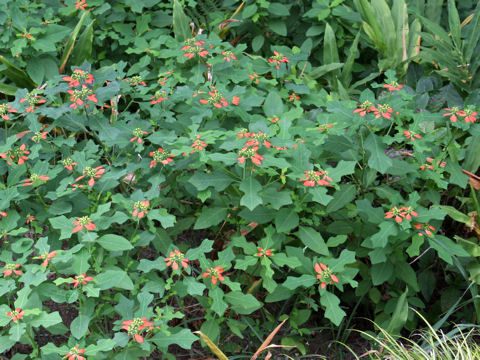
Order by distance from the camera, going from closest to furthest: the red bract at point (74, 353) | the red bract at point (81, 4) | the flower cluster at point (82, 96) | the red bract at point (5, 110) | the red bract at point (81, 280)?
the red bract at point (74, 353) < the red bract at point (81, 280) < the flower cluster at point (82, 96) < the red bract at point (5, 110) < the red bract at point (81, 4)

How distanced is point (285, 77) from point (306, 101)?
188 millimetres

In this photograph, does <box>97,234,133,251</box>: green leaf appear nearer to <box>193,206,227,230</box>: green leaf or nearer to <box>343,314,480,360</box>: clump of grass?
<box>193,206,227,230</box>: green leaf

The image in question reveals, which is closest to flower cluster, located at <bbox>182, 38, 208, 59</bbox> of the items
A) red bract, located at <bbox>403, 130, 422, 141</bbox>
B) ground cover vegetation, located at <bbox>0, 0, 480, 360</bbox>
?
ground cover vegetation, located at <bbox>0, 0, 480, 360</bbox>

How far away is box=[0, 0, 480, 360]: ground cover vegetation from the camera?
2166 millimetres

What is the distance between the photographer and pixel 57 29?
11.1 feet

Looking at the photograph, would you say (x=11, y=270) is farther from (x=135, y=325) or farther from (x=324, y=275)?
(x=324, y=275)

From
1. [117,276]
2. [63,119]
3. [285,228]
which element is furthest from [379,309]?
[63,119]

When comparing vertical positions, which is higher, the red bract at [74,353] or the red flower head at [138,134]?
the red flower head at [138,134]

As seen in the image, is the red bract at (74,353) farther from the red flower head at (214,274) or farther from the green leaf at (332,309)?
the green leaf at (332,309)

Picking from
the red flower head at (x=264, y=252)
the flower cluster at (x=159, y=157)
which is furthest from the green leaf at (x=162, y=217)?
the red flower head at (x=264, y=252)

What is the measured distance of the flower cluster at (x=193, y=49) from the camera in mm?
2848

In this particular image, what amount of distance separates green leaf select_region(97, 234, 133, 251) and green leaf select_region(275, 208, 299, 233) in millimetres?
609

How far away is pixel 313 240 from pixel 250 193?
0.39 m

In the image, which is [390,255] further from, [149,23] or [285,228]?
[149,23]
